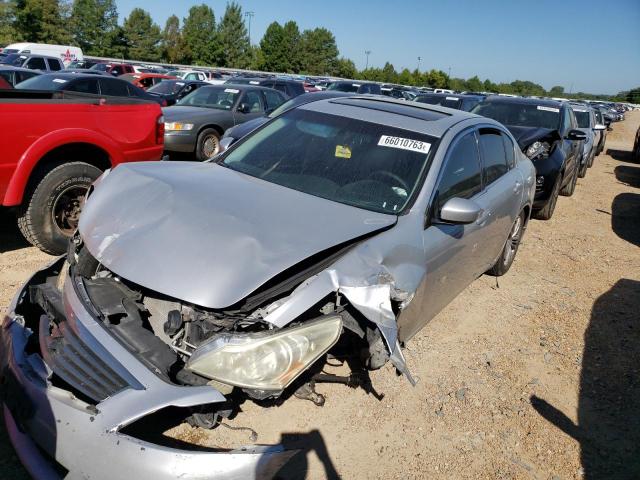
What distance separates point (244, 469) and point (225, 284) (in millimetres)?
753

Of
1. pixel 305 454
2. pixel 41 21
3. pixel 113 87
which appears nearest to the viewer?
pixel 305 454

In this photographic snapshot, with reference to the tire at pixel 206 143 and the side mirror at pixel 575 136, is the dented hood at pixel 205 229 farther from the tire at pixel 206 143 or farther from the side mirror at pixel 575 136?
the side mirror at pixel 575 136

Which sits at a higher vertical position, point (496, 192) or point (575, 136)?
point (496, 192)

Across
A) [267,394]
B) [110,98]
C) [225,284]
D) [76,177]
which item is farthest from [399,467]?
[110,98]

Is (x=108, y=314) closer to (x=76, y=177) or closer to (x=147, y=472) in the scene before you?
(x=147, y=472)

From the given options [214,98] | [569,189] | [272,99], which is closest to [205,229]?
[214,98]

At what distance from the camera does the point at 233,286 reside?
228 cm

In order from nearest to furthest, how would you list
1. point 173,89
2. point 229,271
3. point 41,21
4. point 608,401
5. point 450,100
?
point 229,271
point 608,401
point 450,100
point 173,89
point 41,21

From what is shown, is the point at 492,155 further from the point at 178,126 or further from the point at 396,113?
the point at 178,126

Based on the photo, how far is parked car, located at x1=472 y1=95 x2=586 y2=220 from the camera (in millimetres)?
8039

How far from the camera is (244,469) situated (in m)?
1.96

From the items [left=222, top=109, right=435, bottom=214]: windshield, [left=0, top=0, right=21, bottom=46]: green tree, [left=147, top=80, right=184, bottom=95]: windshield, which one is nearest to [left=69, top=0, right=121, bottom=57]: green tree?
[left=0, top=0, right=21, bottom=46]: green tree

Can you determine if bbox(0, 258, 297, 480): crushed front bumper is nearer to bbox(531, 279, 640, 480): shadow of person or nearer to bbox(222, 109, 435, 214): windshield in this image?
bbox(222, 109, 435, 214): windshield

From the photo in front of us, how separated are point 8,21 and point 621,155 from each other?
62.4 m
